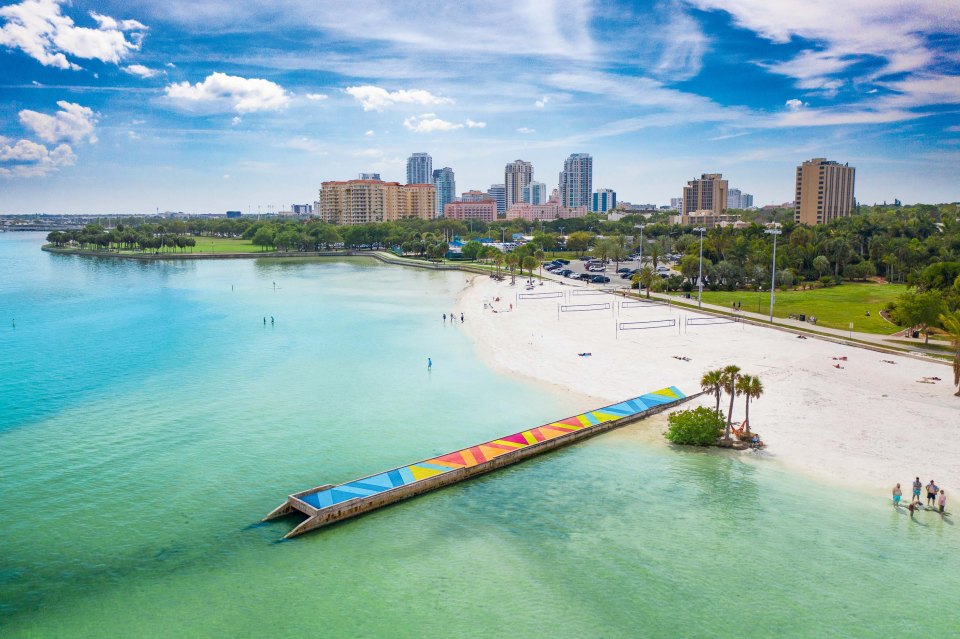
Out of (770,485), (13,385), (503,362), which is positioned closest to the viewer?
(770,485)

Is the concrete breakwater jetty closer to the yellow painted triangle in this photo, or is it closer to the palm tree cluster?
the yellow painted triangle

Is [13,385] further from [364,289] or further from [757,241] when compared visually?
[757,241]

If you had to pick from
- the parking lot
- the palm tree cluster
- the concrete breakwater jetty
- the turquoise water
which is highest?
the parking lot

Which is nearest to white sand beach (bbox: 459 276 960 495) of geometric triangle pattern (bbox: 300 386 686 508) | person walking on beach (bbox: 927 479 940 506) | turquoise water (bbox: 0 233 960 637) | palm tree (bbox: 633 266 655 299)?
person walking on beach (bbox: 927 479 940 506)

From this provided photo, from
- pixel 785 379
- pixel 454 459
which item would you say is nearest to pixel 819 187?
pixel 785 379

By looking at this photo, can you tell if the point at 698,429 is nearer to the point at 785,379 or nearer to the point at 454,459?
the point at 454,459

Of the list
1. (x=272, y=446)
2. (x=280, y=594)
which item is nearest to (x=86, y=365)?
(x=272, y=446)

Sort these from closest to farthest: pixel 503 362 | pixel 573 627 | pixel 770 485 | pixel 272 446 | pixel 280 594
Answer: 1. pixel 573 627
2. pixel 280 594
3. pixel 770 485
4. pixel 272 446
5. pixel 503 362
